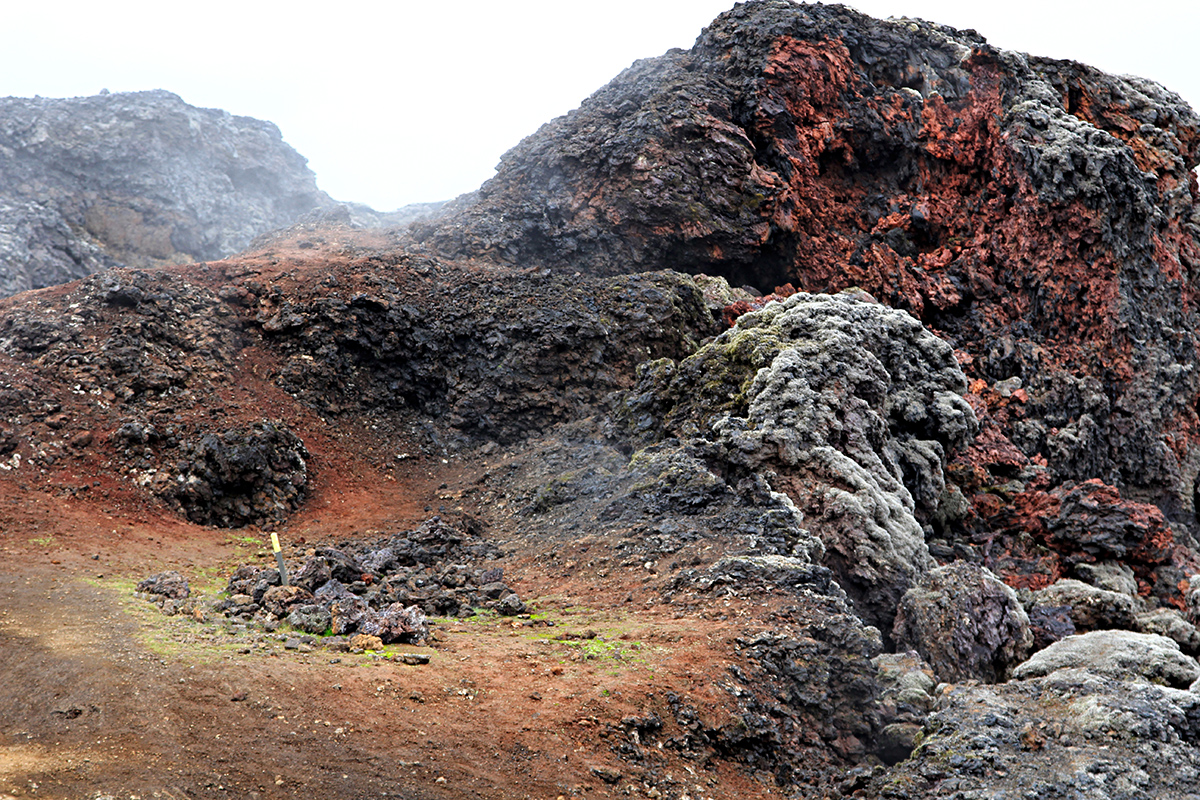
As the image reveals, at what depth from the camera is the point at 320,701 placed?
23.4 feet

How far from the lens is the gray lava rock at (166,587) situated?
35.0 ft

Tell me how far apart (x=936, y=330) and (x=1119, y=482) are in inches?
296

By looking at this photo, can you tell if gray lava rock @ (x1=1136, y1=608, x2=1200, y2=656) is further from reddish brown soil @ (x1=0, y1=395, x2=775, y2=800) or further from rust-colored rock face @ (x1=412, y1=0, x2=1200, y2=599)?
reddish brown soil @ (x1=0, y1=395, x2=775, y2=800)

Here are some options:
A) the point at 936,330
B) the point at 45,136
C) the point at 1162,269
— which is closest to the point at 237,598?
the point at 936,330

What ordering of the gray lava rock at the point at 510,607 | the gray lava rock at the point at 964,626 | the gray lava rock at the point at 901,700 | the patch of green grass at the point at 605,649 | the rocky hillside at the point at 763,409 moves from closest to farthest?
1. the patch of green grass at the point at 605,649
2. the gray lava rock at the point at 901,700
3. the rocky hillside at the point at 763,409
4. the gray lava rock at the point at 510,607
5. the gray lava rock at the point at 964,626

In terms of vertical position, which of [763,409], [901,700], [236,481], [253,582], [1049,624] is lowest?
[1049,624]

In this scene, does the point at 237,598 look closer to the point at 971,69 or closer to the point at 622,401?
the point at 622,401

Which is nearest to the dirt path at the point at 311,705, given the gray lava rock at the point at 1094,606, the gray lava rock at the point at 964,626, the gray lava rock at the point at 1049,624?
the gray lava rock at the point at 964,626

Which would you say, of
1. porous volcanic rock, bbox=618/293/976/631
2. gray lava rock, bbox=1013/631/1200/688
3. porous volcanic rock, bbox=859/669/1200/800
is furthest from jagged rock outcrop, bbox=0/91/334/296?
gray lava rock, bbox=1013/631/1200/688

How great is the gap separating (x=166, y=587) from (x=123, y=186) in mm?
41520

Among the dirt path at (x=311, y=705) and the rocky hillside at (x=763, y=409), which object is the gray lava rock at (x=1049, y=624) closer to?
the rocky hillside at (x=763, y=409)

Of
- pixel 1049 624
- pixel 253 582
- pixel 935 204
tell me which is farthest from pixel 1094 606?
pixel 935 204

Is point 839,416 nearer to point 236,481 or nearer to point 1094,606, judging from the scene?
point 1094,606

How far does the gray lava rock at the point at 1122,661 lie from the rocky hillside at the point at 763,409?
8 cm
